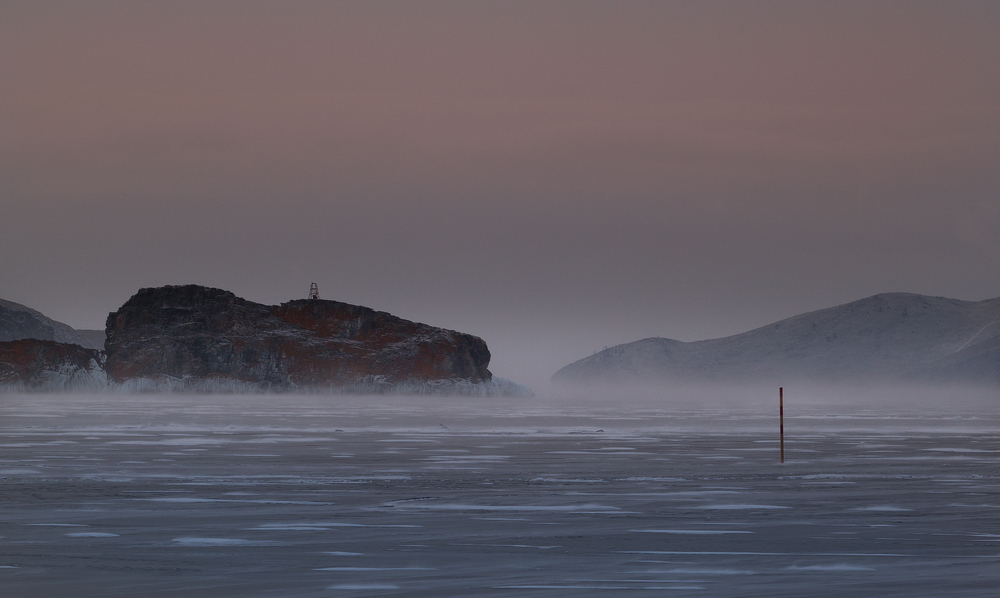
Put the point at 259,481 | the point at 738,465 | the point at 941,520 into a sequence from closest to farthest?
the point at 941,520 → the point at 259,481 → the point at 738,465

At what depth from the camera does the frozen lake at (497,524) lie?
43.5 feet

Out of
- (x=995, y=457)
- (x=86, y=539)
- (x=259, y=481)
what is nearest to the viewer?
(x=86, y=539)

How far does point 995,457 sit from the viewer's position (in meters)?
33.1

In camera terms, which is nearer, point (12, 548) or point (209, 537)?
point (12, 548)

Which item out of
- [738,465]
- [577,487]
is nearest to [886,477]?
[738,465]

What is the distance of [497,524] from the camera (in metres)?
18.0

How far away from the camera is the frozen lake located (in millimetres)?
13273

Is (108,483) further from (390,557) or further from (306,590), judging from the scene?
(306,590)

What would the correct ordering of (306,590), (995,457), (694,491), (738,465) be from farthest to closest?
(995,457)
(738,465)
(694,491)
(306,590)

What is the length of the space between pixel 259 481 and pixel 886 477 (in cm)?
1340

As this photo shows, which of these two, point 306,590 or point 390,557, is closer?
point 306,590

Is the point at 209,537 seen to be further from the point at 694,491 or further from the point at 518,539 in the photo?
the point at 694,491

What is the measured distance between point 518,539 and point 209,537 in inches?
166

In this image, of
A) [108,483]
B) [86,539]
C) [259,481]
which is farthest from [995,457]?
[86,539]
